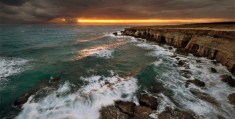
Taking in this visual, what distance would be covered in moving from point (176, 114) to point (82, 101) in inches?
253

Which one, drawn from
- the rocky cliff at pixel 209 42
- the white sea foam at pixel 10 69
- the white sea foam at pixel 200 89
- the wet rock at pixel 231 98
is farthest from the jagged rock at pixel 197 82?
the white sea foam at pixel 10 69

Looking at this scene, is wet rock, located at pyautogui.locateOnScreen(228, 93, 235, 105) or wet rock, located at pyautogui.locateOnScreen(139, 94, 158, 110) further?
wet rock, located at pyautogui.locateOnScreen(228, 93, 235, 105)

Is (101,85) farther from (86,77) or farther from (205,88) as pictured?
(205,88)

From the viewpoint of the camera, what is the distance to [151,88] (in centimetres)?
1153

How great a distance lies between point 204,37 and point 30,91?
927 inches

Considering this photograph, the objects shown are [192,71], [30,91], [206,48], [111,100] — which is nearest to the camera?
[111,100]

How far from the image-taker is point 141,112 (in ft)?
27.5

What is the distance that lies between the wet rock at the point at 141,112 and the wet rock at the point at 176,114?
2.45ft

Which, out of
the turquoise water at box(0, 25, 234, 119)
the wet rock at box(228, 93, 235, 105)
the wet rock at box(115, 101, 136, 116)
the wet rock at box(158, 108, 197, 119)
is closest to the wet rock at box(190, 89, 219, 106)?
the turquoise water at box(0, 25, 234, 119)

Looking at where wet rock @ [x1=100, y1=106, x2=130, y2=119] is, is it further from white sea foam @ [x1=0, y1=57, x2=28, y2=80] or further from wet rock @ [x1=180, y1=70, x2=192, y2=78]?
white sea foam @ [x1=0, y1=57, x2=28, y2=80]

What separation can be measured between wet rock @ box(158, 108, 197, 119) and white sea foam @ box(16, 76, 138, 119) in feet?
8.21

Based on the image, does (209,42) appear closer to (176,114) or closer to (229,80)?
(229,80)

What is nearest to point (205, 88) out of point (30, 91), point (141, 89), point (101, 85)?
point (141, 89)

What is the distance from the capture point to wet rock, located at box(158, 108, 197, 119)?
8.03 meters
